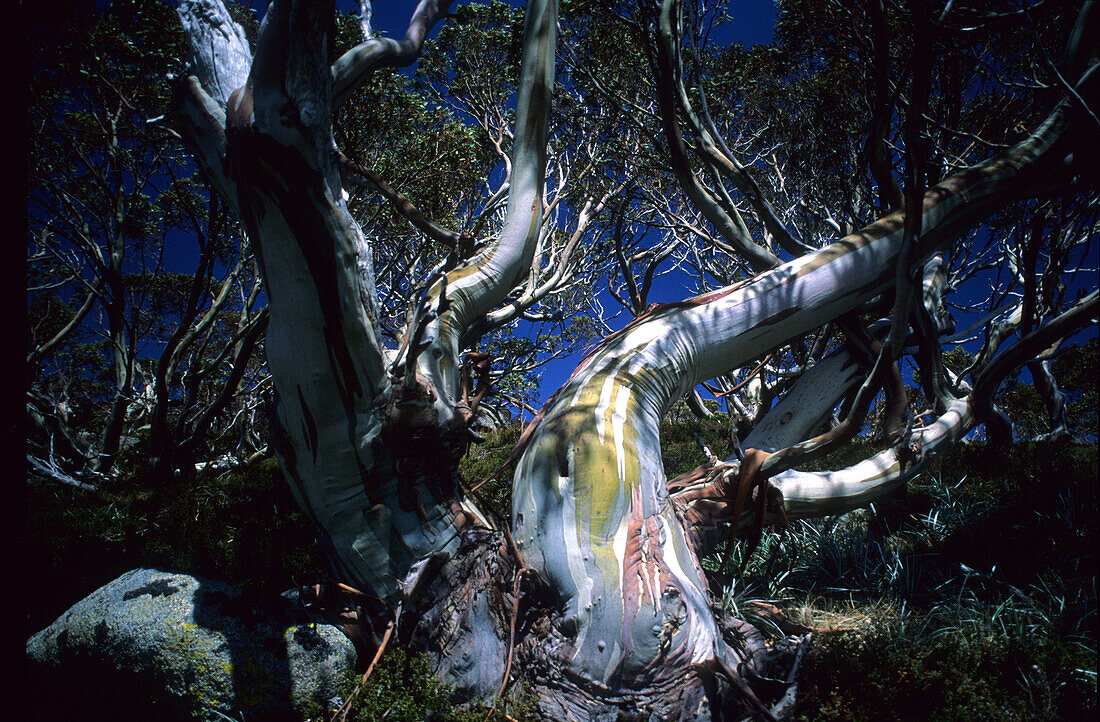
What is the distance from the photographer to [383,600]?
85.2 inches

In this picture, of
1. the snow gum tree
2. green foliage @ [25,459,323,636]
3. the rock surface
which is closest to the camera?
the snow gum tree

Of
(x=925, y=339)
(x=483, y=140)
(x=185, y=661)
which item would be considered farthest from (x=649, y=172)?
(x=185, y=661)

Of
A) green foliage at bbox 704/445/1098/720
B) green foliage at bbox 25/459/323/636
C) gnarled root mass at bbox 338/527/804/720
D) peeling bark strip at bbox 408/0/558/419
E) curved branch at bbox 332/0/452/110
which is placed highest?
curved branch at bbox 332/0/452/110

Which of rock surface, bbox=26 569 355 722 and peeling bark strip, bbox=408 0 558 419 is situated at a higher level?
peeling bark strip, bbox=408 0 558 419

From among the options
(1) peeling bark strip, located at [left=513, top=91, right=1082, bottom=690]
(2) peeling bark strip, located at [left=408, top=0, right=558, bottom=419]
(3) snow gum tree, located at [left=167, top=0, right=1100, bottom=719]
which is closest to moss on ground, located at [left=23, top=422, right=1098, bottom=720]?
(3) snow gum tree, located at [left=167, top=0, right=1100, bottom=719]

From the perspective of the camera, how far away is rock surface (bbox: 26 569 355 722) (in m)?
2.25

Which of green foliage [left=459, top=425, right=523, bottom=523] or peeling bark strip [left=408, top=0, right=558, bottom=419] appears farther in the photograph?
green foliage [left=459, top=425, right=523, bottom=523]

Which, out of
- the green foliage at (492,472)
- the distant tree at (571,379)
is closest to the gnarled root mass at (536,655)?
the distant tree at (571,379)

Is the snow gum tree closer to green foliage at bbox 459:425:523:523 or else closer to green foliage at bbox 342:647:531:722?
green foliage at bbox 342:647:531:722

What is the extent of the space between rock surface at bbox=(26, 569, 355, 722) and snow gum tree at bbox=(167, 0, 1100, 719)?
1.52 ft

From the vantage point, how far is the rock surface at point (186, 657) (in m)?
2.25

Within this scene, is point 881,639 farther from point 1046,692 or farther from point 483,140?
point 483,140

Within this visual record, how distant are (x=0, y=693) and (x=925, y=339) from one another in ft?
14.4

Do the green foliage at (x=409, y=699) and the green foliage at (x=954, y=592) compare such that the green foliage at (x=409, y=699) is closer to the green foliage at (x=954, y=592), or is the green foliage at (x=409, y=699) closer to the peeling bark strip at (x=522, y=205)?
the green foliage at (x=954, y=592)
